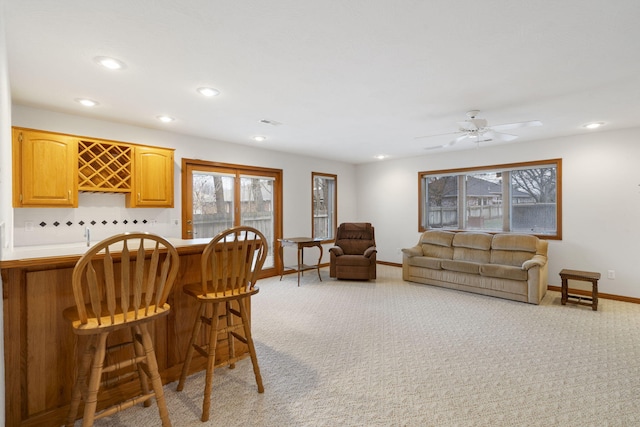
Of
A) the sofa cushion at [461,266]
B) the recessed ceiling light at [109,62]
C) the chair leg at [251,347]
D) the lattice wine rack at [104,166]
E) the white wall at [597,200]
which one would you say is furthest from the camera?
the sofa cushion at [461,266]

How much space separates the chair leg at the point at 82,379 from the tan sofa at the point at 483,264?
4709 mm

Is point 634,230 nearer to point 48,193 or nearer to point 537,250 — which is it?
point 537,250

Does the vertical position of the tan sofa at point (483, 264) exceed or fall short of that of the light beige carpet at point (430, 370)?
it exceeds it

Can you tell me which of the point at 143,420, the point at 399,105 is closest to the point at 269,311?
the point at 143,420

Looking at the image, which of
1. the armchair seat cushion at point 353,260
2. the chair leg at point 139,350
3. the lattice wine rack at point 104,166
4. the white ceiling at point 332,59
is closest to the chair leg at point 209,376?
the chair leg at point 139,350

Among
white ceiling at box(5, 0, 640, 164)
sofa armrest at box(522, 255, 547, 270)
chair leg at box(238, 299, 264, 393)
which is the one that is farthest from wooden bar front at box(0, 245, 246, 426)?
sofa armrest at box(522, 255, 547, 270)

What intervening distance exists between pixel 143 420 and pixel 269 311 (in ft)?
7.06

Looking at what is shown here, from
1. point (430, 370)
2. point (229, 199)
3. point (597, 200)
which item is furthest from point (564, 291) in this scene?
point (229, 199)

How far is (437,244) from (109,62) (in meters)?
5.27

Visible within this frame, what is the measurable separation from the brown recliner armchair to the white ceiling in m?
2.54

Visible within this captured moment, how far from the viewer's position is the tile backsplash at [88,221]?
11.7 ft

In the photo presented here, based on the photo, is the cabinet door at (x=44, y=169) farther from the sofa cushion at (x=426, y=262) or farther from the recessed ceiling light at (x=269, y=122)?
the sofa cushion at (x=426, y=262)

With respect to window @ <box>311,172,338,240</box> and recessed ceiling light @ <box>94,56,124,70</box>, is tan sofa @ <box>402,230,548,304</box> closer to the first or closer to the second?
window @ <box>311,172,338,240</box>

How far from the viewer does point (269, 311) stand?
4.11 m
